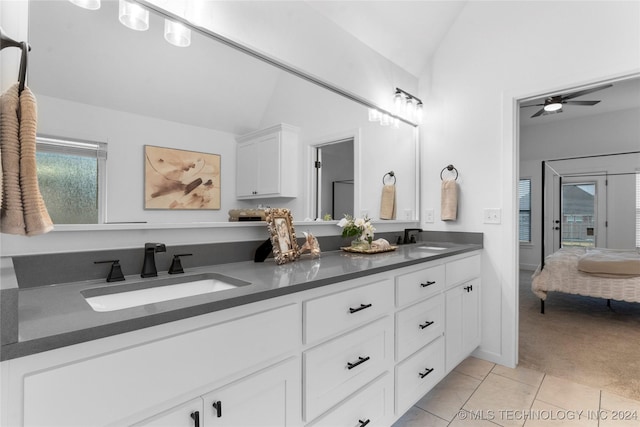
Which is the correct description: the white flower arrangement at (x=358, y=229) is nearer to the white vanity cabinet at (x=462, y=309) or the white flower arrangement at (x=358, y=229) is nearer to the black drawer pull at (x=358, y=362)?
the white vanity cabinet at (x=462, y=309)

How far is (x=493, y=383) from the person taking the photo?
2213 millimetres

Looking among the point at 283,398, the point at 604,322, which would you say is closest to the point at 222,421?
the point at 283,398

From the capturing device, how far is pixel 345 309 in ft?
4.41

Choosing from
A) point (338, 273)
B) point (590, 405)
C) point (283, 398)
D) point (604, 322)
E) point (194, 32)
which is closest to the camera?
point (283, 398)

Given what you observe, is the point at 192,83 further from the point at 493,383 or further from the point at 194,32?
the point at 493,383

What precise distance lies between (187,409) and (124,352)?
24 centimetres

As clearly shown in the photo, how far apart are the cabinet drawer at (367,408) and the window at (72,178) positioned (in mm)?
1132

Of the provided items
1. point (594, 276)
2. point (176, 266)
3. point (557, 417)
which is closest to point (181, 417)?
point (176, 266)

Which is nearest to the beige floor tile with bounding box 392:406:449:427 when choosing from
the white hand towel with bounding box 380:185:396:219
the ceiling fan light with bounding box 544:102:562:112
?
the white hand towel with bounding box 380:185:396:219

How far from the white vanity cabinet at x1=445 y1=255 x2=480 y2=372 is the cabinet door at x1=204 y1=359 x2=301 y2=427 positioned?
1262 millimetres

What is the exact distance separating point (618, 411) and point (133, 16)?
10.4 ft

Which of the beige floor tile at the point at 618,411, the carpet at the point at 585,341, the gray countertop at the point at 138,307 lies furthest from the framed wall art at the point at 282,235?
the carpet at the point at 585,341

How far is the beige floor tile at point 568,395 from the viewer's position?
1966 mm

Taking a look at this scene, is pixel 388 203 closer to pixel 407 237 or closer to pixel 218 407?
pixel 407 237
